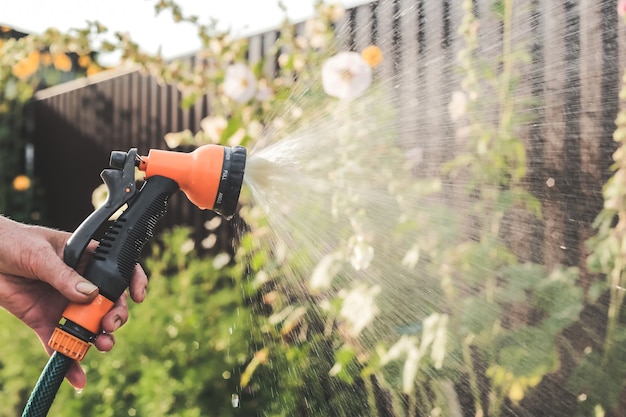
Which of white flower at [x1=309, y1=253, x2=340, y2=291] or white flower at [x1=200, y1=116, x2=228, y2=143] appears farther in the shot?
white flower at [x1=200, y1=116, x2=228, y2=143]

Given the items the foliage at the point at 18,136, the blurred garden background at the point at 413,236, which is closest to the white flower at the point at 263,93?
the blurred garden background at the point at 413,236

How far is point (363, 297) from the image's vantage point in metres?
2.07

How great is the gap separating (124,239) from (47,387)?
0.29 meters

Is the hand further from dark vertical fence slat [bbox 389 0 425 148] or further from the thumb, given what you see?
dark vertical fence slat [bbox 389 0 425 148]

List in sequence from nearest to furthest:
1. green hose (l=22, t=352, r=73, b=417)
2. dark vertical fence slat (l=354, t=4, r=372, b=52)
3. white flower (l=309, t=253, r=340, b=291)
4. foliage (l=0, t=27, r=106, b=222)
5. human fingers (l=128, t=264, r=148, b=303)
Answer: green hose (l=22, t=352, r=73, b=417)
human fingers (l=128, t=264, r=148, b=303)
white flower (l=309, t=253, r=340, b=291)
dark vertical fence slat (l=354, t=4, r=372, b=52)
foliage (l=0, t=27, r=106, b=222)

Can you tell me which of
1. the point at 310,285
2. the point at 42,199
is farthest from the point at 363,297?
the point at 42,199

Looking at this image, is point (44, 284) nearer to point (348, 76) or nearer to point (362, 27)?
point (348, 76)

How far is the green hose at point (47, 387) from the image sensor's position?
1.25 meters

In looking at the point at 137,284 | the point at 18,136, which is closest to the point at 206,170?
the point at 137,284

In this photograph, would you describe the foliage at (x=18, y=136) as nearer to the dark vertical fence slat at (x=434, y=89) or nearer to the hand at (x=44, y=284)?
the dark vertical fence slat at (x=434, y=89)

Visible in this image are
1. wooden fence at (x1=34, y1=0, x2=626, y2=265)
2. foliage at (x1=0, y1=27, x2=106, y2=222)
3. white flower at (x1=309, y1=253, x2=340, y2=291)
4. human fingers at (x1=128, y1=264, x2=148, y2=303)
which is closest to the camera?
human fingers at (x1=128, y1=264, x2=148, y2=303)

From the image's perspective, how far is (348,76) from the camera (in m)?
2.28

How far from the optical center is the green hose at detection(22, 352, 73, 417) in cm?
125

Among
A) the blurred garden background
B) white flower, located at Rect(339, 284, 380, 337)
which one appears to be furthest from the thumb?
white flower, located at Rect(339, 284, 380, 337)
